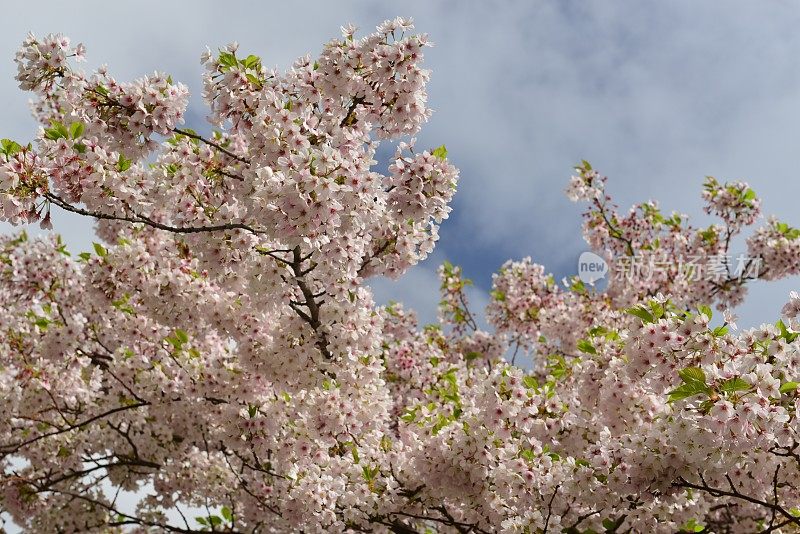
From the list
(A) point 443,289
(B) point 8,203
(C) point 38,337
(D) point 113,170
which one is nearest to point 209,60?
(D) point 113,170

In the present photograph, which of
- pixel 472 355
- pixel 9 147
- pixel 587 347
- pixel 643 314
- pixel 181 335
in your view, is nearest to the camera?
pixel 643 314

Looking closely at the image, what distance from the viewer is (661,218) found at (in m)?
15.6

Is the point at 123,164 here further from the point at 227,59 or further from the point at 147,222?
the point at 227,59

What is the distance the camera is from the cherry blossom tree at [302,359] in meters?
5.94

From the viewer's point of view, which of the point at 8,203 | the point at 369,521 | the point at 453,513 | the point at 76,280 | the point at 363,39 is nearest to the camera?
the point at 8,203

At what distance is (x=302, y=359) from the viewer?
27.5 ft

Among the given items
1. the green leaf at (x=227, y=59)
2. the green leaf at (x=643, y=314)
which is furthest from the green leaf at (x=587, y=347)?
the green leaf at (x=227, y=59)

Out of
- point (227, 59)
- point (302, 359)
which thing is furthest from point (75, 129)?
point (302, 359)

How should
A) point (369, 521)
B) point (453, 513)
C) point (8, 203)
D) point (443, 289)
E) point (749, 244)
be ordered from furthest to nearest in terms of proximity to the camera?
point (443, 289) → point (749, 244) → point (453, 513) → point (369, 521) → point (8, 203)

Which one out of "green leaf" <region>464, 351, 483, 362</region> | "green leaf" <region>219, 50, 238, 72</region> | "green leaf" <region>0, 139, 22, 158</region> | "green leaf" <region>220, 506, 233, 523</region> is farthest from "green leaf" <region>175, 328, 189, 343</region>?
"green leaf" <region>464, 351, 483, 362</region>

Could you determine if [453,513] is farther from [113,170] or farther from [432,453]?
[113,170]

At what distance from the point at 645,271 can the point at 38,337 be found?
12.1m

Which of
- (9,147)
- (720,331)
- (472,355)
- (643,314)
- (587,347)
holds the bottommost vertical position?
(720,331)

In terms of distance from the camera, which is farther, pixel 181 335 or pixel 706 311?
pixel 181 335
